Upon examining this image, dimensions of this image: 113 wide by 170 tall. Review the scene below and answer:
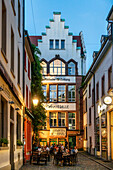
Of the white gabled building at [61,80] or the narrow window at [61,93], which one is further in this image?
the narrow window at [61,93]

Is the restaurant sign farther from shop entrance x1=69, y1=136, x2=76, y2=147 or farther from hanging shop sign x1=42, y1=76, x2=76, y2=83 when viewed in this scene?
hanging shop sign x1=42, y1=76, x2=76, y2=83

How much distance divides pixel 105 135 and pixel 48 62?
2916cm

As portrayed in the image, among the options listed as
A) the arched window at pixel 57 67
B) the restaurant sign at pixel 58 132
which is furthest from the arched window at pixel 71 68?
the restaurant sign at pixel 58 132

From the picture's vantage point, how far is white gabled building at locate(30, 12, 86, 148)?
5369cm

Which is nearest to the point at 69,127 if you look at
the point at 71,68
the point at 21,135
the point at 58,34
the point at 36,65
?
the point at 71,68

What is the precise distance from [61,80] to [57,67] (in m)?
2.19

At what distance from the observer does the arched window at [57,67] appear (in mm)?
55250

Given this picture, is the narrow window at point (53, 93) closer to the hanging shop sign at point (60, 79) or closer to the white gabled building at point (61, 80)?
the white gabled building at point (61, 80)

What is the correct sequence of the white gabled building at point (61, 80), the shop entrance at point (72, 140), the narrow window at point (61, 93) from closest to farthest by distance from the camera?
1. the shop entrance at point (72, 140)
2. the white gabled building at point (61, 80)
3. the narrow window at point (61, 93)

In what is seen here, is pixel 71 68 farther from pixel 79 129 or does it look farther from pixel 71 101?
pixel 79 129

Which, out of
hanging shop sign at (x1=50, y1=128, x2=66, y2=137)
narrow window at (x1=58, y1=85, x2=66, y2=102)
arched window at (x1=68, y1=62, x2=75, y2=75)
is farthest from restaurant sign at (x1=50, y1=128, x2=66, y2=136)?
arched window at (x1=68, y1=62, x2=75, y2=75)

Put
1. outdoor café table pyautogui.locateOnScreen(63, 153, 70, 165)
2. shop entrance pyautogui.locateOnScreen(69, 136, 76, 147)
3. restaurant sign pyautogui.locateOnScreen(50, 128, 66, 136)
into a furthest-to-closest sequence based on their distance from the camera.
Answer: shop entrance pyautogui.locateOnScreen(69, 136, 76, 147) → restaurant sign pyautogui.locateOnScreen(50, 128, 66, 136) → outdoor café table pyautogui.locateOnScreen(63, 153, 70, 165)

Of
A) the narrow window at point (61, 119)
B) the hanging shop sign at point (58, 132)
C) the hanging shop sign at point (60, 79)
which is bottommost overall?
the hanging shop sign at point (58, 132)

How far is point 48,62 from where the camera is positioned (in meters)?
55.4
